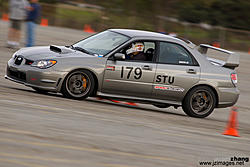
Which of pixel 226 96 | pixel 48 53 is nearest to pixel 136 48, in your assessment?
pixel 48 53

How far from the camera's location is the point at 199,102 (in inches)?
436

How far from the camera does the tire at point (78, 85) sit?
9805 millimetres

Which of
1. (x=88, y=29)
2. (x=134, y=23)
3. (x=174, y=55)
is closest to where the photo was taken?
(x=174, y=55)

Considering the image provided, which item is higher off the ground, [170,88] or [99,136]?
[170,88]

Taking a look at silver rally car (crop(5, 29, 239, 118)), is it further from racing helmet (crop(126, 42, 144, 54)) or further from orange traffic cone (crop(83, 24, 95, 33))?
orange traffic cone (crop(83, 24, 95, 33))

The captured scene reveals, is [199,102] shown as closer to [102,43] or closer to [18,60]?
[102,43]

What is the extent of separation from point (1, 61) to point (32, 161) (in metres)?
9.82

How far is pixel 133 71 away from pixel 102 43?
3.02ft

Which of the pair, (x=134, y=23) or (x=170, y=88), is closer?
(x=170, y=88)

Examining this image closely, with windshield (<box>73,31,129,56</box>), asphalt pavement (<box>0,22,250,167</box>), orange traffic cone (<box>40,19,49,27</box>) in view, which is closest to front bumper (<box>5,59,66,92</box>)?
asphalt pavement (<box>0,22,250,167</box>)

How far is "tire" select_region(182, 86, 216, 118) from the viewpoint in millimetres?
10898

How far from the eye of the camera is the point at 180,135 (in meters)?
8.38

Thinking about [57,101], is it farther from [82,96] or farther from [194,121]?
[194,121]

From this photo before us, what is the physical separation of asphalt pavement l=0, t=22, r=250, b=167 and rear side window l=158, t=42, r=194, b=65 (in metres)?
1.12
